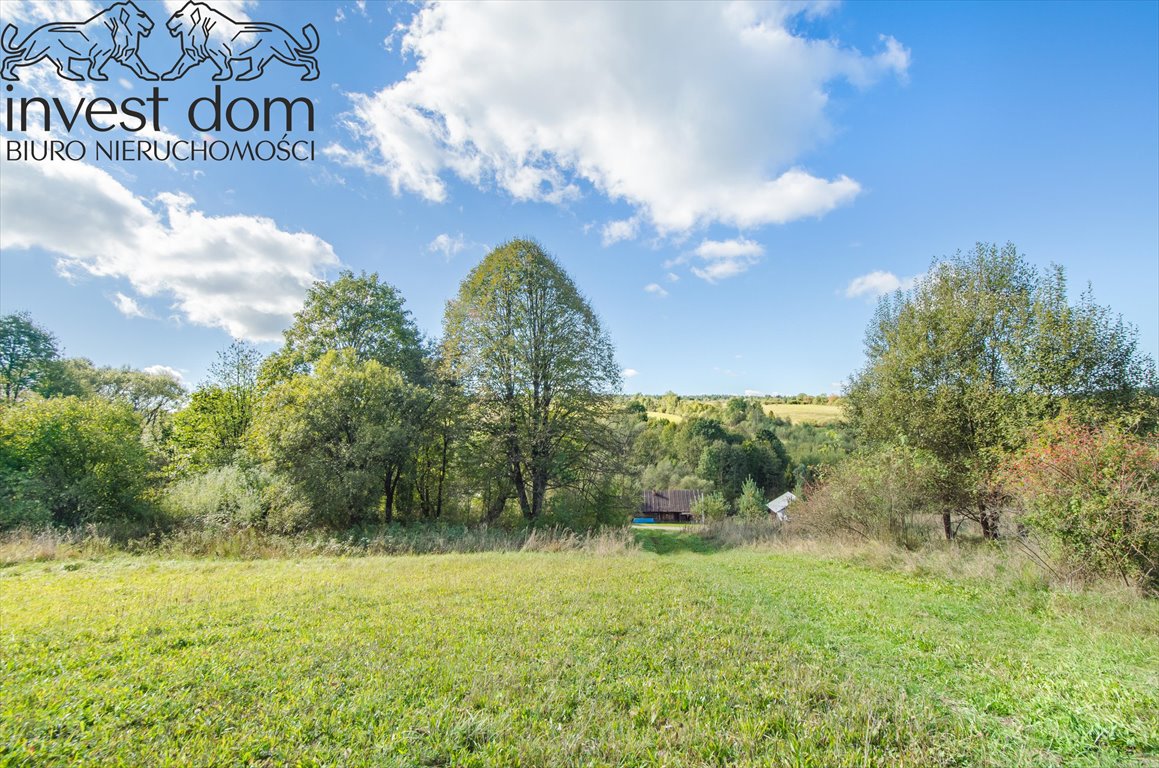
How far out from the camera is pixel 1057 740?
3.52 metres

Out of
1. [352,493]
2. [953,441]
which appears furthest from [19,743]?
[953,441]

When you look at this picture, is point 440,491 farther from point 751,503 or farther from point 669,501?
point 669,501

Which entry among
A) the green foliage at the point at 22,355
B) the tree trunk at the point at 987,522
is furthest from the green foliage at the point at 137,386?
the tree trunk at the point at 987,522

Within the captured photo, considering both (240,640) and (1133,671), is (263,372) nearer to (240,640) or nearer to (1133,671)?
(240,640)

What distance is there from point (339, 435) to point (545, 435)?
844 centimetres

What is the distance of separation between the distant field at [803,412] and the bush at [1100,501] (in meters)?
73.4

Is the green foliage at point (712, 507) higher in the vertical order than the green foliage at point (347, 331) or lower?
lower

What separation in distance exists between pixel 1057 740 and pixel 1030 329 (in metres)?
15.1

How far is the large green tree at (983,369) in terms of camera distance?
1241 centimetres

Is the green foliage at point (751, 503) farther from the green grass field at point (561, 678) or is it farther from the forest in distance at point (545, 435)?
the green grass field at point (561, 678)

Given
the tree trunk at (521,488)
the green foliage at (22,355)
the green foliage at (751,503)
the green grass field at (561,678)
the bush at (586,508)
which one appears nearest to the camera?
the green grass field at (561,678)

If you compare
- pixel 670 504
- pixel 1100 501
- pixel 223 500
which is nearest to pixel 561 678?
pixel 1100 501

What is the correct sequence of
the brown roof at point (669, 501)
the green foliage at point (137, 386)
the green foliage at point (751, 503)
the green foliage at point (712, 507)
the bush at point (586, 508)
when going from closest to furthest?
the bush at point (586, 508)
the green foliage at point (137, 386)
the green foliage at point (751, 503)
the green foliage at point (712, 507)
the brown roof at point (669, 501)

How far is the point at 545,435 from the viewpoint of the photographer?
1945cm
